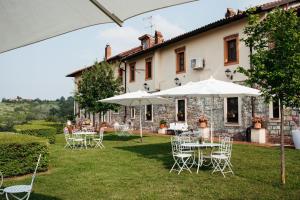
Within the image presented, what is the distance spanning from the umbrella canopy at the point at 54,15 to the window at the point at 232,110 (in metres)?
13.6

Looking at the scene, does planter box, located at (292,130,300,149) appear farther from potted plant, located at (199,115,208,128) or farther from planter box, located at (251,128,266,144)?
potted plant, located at (199,115,208,128)

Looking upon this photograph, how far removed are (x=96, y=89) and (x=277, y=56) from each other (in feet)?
48.5

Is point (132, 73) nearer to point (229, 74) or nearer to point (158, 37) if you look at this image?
point (158, 37)

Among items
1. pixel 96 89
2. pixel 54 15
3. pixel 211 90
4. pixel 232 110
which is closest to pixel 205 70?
pixel 232 110

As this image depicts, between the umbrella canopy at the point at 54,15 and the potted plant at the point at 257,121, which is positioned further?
the potted plant at the point at 257,121

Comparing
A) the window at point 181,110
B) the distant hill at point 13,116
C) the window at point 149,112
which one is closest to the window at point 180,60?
the window at point 181,110

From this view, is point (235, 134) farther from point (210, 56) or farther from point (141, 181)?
point (141, 181)

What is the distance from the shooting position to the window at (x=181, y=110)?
1847 cm

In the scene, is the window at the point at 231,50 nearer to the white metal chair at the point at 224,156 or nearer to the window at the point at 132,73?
the white metal chair at the point at 224,156

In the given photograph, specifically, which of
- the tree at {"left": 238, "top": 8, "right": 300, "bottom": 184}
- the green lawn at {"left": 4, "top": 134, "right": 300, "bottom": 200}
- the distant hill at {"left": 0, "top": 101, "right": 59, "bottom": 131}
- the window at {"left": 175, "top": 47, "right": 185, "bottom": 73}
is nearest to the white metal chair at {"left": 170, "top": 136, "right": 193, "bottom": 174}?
the green lawn at {"left": 4, "top": 134, "right": 300, "bottom": 200}

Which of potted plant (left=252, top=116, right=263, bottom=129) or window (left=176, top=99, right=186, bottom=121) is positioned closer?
potted plant (left=252, top=116, right=263, bottom=129)

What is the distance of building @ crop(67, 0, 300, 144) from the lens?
14.2 m

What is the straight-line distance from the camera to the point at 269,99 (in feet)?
21.2

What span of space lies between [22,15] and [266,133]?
13020 mm
